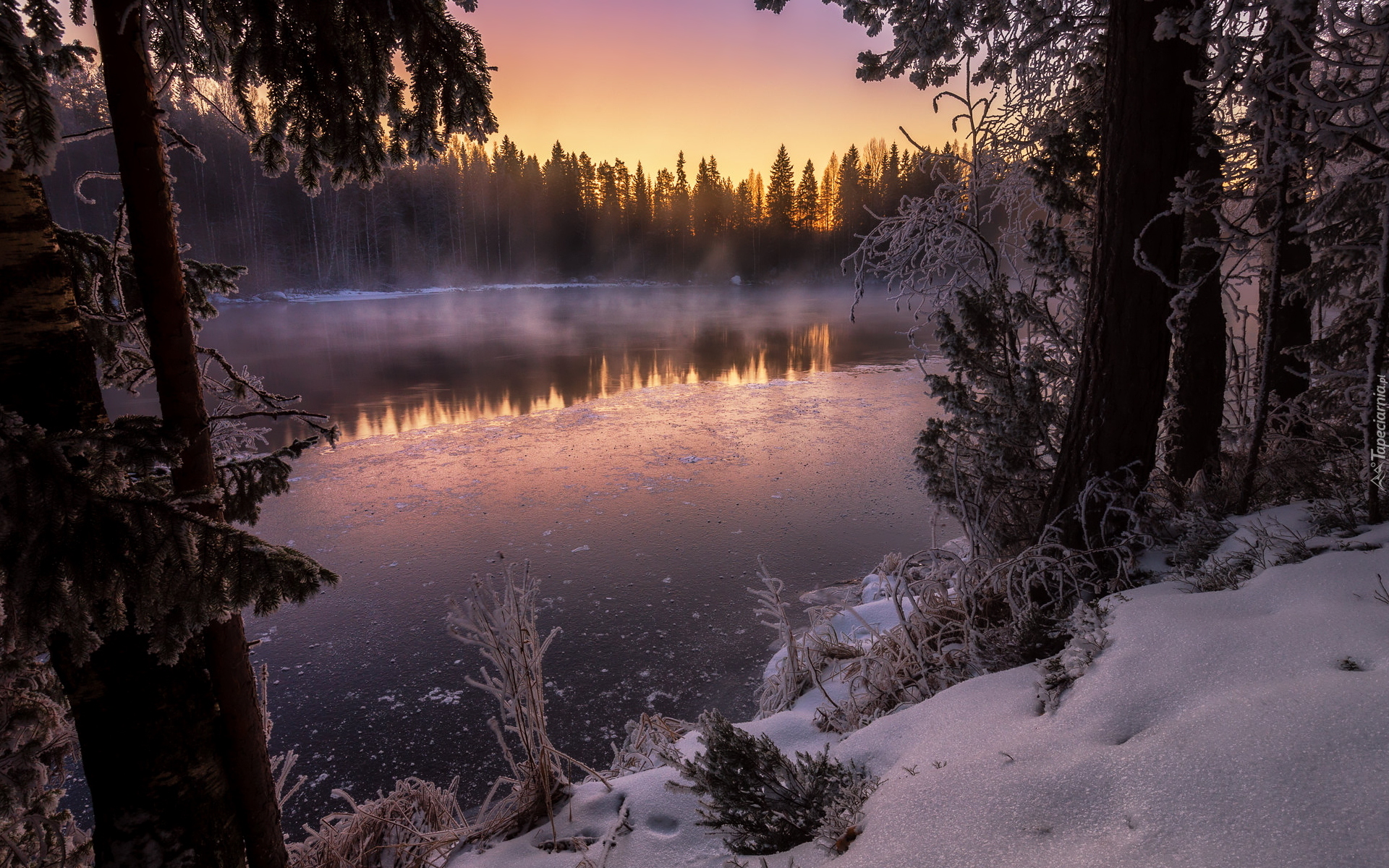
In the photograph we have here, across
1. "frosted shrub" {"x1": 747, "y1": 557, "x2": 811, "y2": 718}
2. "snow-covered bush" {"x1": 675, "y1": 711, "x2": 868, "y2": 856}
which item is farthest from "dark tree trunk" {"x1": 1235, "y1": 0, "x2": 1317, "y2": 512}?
"snow-covered bush" {"x1": 675, "y1": 711, "x2": 868, "y2": 856}

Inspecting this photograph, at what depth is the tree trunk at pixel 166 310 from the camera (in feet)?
7.04

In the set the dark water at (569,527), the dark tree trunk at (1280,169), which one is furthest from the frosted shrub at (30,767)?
the dark tree trunk at (1280,169)

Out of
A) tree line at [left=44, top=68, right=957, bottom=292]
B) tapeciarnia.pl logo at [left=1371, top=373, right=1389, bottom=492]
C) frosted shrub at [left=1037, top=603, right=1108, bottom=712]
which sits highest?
tree line at [left=44, top=68, right=957, bottom=292]

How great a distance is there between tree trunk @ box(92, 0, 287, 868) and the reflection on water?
10.9 metres

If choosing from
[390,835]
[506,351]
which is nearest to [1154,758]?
[390,835]

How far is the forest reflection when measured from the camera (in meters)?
14.1

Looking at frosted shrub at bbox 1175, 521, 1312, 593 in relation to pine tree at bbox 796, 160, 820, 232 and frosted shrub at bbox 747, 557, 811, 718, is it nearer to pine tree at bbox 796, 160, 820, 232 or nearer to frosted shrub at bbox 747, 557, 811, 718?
frosted shrub at bbox 747, 557, 811, 718

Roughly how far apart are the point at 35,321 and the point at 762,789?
9.63ft

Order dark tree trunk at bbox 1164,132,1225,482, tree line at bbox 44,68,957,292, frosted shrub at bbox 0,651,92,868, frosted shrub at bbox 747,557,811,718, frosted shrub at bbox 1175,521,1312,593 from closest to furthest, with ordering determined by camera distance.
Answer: frosted shrub at bbox 0,651,92,868 < frosted shrub at bbox 1175,521,1312,593 < frosted shrub at bbox 747,557,811,718 < dark tree trunk at bbox 1164,132,1225,482 < tree line at bbox 44,68,957,292

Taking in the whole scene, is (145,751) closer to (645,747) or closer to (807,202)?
(645,747)

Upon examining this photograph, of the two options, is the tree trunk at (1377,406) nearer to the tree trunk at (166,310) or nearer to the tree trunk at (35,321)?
the tree trunk at (166,310)

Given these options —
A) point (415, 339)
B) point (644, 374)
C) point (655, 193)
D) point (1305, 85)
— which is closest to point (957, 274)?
point (1305, 85)

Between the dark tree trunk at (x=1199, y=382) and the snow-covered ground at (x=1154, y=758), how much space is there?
2759mm

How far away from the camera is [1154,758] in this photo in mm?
1773
